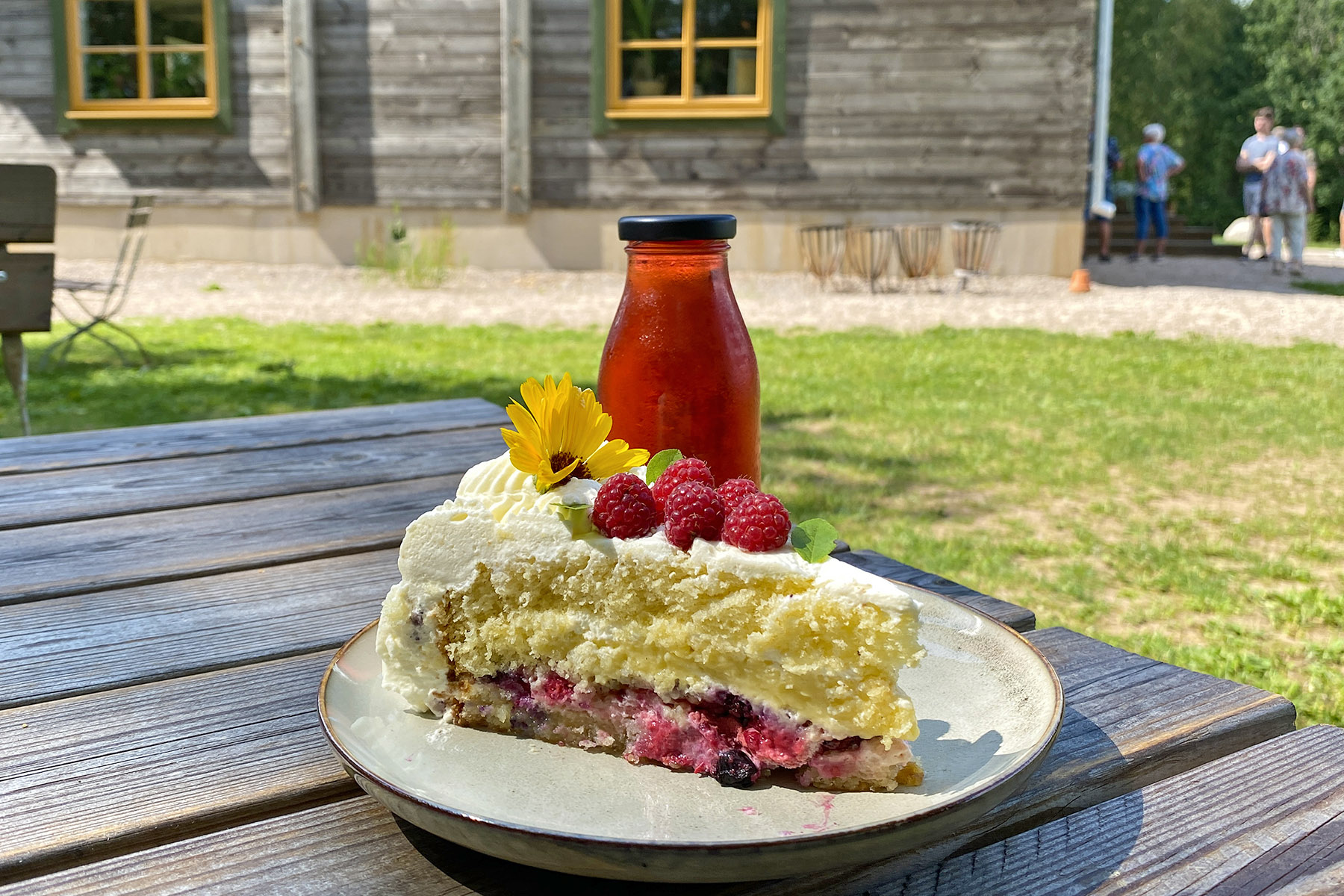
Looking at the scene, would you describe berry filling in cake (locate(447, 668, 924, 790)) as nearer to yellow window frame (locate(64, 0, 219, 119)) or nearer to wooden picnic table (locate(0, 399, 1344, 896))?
wooden picnic table (locate(0, 399, 1344, 896))

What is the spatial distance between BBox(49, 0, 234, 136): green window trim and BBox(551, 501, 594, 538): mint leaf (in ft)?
41.6

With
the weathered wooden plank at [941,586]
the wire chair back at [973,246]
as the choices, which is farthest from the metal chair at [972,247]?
the weathered wooden plank at [941,586]

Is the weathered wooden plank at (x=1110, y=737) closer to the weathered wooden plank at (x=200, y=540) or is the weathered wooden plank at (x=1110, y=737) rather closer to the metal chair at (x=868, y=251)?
the weathered wooden plank at (x=200, y=540)

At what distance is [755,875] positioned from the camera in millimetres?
761

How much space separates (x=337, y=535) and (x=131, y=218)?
23.9 ft

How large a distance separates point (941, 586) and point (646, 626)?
66 centimetres

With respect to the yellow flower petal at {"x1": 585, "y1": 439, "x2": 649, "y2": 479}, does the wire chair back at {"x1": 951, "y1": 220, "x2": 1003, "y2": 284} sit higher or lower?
higher

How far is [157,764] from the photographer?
1.01 meters

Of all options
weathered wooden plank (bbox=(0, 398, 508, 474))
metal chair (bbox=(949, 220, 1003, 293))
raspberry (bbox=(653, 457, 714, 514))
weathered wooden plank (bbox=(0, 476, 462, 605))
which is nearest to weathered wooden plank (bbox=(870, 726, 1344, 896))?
raspberry (bbox=(653, 457, 714, 514))

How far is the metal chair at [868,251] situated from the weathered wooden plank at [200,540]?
1060 centimetres

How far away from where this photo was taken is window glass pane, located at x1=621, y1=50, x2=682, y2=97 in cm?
1213

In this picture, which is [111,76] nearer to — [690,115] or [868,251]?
[690,115]

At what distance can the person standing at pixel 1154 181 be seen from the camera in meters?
16.6

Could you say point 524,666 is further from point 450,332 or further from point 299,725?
point 450,332
